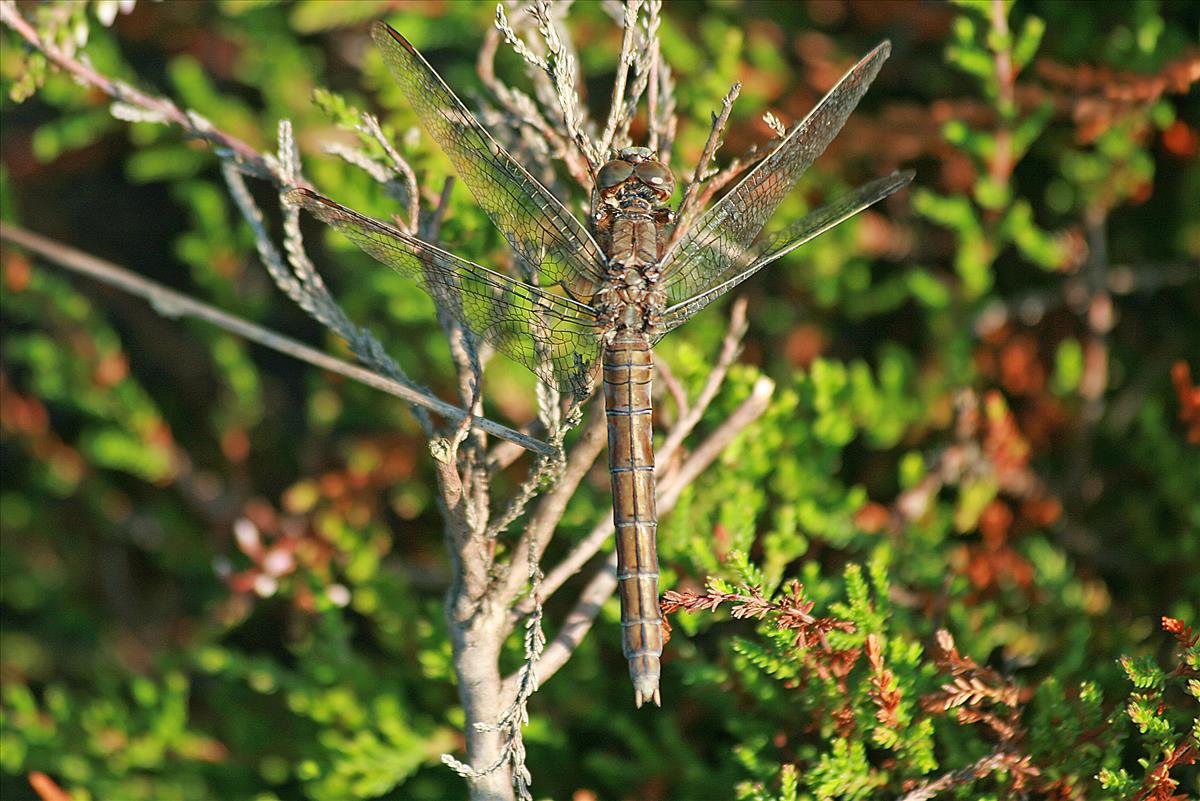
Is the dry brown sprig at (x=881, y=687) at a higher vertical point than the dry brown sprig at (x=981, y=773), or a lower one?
higher

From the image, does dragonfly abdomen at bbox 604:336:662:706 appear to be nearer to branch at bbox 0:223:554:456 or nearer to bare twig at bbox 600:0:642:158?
branch at bbox 0:223:554:456

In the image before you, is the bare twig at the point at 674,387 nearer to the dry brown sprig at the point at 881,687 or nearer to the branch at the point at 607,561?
the branch at the point at 607,561

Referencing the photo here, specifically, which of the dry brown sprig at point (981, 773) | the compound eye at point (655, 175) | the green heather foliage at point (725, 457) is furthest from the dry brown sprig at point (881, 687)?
the compound eye at point (655, 175)

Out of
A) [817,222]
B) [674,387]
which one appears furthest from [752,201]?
[674,387]

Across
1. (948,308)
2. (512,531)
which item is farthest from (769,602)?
(948,308)

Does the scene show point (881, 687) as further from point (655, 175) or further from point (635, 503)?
point (655, 175)

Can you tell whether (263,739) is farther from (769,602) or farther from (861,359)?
(861,359)
